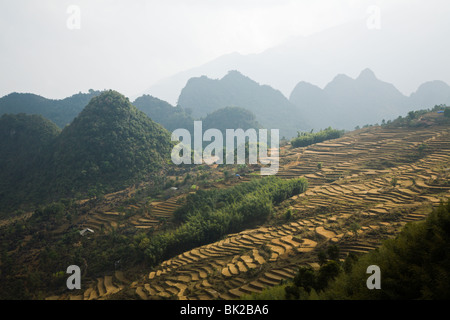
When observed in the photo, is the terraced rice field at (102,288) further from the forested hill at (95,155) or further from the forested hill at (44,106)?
the forested hill at (44,106)

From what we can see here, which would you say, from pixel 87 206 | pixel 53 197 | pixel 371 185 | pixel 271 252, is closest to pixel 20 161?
pixel 53 197

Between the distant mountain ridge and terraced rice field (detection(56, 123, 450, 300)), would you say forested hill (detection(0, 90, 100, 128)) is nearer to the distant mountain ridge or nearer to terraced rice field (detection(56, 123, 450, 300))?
terraced rice field (detection(56, 123, 450, 300))

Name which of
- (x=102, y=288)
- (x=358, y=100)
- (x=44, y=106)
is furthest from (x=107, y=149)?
(x=358, y=100)

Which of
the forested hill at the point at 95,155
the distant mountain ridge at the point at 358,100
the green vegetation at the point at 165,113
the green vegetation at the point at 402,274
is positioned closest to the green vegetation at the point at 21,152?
the forested hill at the point at 95,155

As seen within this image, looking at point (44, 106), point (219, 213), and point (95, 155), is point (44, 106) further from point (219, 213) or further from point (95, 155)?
point (219, 213)

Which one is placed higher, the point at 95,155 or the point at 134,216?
the point at 95,155

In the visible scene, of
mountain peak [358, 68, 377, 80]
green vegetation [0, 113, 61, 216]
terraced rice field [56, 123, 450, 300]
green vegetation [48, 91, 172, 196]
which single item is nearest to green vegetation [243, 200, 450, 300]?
terraced rice field [56, 123, 450, 300]
